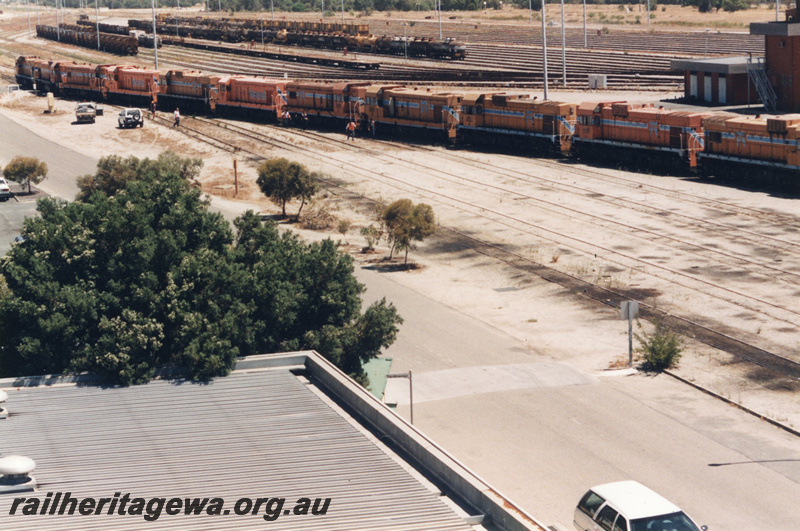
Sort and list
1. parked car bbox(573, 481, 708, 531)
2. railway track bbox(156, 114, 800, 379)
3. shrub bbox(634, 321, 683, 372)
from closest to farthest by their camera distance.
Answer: parked car bbox(573, 481, 708, 531)
shrub bbox(634, 321, 683, 372)
railway track bbox(156, 114, 800, 379)

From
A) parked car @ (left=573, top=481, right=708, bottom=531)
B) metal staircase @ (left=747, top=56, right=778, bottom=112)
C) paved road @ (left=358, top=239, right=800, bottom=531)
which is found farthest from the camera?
metal staircase @ (left=747, top=56, right=778, bottom=112)

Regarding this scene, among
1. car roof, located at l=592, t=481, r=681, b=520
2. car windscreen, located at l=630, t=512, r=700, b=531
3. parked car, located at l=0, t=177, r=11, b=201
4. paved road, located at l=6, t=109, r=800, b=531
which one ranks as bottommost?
paved road, located at l=6, t=109, r=800, b=531

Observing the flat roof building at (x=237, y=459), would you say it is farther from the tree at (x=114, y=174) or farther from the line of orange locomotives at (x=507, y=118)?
the line of orange locomotives at (x=507, y=118)

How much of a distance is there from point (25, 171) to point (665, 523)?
49.8 metres

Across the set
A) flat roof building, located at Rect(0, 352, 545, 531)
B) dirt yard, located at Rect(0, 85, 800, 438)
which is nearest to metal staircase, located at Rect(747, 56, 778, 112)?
dirt yard, located at Rect(0, 85, 800, 438)

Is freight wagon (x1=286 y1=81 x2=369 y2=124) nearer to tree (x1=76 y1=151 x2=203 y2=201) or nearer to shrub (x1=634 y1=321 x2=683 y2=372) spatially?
tree (x1=76 y1=151 x2=203 y2=201)

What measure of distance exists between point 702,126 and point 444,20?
117 m

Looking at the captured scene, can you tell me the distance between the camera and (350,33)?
13312cm

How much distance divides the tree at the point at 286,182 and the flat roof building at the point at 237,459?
29.4 meters

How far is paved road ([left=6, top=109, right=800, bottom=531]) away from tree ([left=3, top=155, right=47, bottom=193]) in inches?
1320

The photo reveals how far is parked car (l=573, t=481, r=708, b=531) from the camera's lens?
53.5ft

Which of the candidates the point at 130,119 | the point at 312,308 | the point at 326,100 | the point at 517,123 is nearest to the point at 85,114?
the point at 130,119

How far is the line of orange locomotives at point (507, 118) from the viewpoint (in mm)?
52469

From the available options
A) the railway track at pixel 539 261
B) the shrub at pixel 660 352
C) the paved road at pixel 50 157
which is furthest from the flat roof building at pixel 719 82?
the shrub at pixel 660 352
